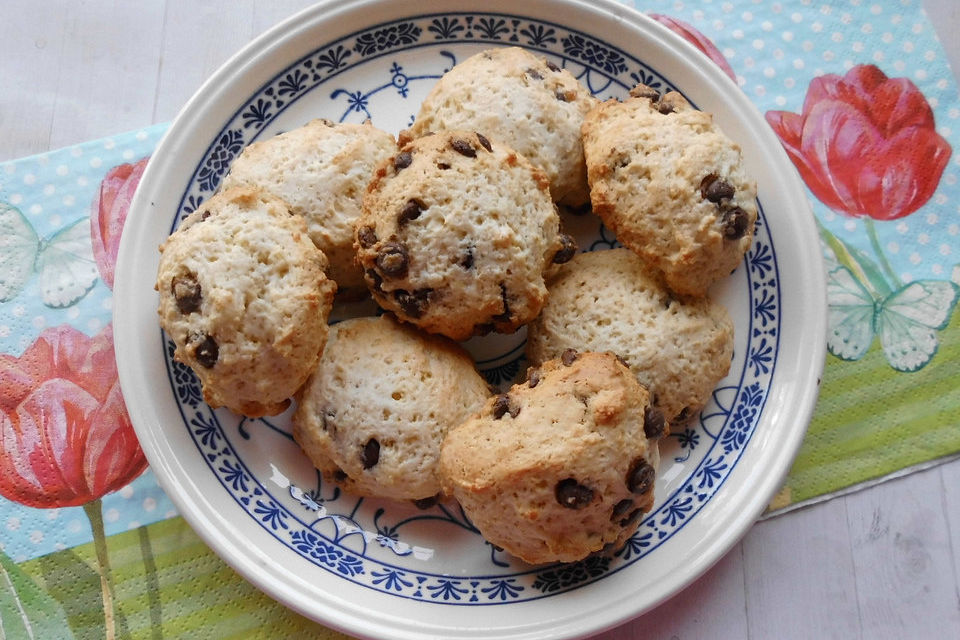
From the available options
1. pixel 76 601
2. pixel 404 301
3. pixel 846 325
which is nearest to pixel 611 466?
pixel 404 301

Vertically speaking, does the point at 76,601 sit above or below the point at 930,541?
below

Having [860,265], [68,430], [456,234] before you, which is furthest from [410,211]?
[860,265]

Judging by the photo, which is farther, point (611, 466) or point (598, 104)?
point (598, 104)

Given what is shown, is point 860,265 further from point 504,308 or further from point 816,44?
point 504,308

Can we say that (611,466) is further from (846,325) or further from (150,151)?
(150,151)

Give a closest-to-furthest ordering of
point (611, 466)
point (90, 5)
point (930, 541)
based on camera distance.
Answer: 1. point (611, 466)
2. point (930, 541)
3. point (90, 5)

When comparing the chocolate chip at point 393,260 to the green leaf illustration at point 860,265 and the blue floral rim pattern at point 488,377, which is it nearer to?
the blue floral rim pattern at point 488,377
